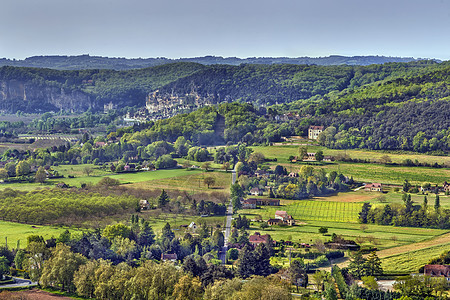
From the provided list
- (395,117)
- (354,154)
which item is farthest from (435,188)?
(395,117)

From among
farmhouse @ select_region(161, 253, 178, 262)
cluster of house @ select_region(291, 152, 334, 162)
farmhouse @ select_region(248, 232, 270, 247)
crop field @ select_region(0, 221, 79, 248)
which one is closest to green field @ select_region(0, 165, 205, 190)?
cluster of house @ select_region(291, 152, 334, 162)

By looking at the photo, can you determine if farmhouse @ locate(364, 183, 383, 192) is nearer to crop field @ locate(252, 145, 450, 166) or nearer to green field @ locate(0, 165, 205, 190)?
crop field @ locate(252, 145, 450, 166)

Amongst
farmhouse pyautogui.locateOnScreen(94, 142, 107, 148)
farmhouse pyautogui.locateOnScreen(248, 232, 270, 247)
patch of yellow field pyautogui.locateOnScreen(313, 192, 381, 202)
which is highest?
farmhouse pyautogui.locateOnScreen(94, 142, 107, 148)

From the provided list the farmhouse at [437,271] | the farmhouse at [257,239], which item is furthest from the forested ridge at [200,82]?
the farmhouse at [437,271]

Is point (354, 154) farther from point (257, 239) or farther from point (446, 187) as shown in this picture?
point (257, 239)

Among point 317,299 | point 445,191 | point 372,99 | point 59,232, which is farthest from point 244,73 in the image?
point 317,299

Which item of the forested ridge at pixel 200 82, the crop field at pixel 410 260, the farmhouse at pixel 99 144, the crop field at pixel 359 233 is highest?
the forested ridge at pixel 200 82

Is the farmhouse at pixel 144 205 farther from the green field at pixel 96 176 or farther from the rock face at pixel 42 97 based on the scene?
the rock face at pixel 42 97
